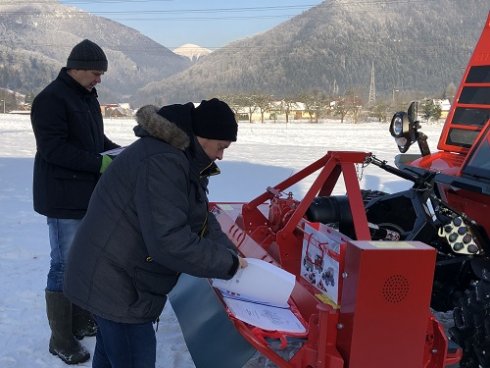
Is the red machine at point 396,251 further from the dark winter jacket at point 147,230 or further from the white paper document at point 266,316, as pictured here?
the dark winter jacket at point 147,230

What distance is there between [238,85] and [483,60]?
4216 inches

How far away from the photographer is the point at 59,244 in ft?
10.5

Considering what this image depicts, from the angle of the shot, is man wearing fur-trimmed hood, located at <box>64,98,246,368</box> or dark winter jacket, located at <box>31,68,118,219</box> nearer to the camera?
man wearing fur-trimmed hood, located at <box>64,98,246,368</box>

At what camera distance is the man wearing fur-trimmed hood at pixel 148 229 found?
1.90m

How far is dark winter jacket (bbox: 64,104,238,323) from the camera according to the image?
189cm

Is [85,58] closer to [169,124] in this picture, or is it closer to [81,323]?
[169,124]

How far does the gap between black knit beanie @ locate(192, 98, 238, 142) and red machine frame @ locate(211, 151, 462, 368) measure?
2.57 ft

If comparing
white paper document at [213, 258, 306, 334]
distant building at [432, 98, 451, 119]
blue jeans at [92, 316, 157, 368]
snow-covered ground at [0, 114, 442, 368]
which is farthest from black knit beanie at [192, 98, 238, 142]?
distant building at [432, 98, 451, 119]

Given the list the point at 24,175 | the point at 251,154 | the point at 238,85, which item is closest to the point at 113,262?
the point at 24,175

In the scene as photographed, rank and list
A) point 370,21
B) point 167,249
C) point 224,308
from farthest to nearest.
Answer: point 370,21, point 224,308, point 167,249

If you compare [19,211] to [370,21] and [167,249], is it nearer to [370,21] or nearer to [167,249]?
[167,249]

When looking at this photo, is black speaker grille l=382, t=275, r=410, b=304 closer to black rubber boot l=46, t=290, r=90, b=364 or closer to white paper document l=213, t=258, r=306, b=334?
white paper document l=213, t=258, r=306, b=334

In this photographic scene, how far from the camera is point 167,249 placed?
1.89 m

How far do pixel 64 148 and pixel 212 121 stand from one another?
4.30 feet
